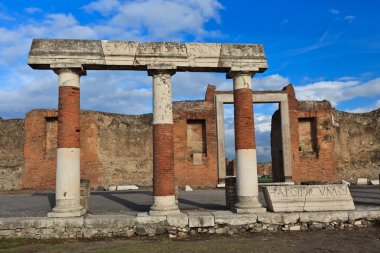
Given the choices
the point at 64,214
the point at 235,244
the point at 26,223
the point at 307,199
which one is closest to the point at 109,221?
Answer: the point at 64,214

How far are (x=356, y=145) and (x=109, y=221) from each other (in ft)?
62.3

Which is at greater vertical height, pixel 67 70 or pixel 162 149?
pixel 67 70

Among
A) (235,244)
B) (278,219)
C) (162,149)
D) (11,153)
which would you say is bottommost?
(235,244)

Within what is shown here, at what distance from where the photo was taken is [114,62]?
8984 mm

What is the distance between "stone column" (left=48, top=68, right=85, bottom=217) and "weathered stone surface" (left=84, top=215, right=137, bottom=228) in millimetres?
567

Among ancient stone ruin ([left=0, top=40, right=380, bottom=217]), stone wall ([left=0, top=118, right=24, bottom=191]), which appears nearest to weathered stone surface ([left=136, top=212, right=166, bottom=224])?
ancient stone ruin ([left=0, top=40, right=380, bottom=217])

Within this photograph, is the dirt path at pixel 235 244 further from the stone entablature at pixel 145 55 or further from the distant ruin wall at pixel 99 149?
the distant ruin wall at pixel 99 149

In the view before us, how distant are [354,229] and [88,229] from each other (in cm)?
615

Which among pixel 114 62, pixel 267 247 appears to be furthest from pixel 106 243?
pixel 114 62

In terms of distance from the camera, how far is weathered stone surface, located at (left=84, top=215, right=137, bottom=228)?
314 inches

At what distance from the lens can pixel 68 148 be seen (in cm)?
866

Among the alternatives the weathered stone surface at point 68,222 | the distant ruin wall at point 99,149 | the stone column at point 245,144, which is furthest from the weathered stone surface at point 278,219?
the distant ruin wall at point 99,149

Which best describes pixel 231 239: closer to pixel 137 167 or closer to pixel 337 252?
pixel 337 252

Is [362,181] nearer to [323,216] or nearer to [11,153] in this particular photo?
[323,216]
